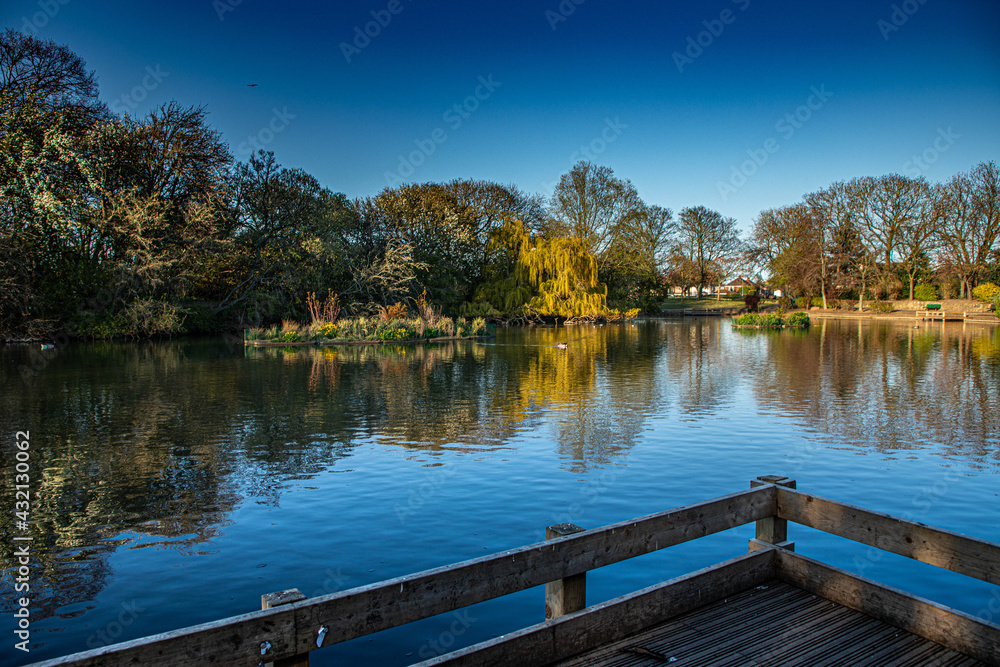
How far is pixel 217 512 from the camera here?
24.0ft

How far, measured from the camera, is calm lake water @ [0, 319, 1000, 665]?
544 cm

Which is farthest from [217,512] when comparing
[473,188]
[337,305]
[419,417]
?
[473,188]

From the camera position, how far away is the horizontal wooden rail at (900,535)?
11.9ft

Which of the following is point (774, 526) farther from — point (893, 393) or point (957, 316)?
point (957, 316)

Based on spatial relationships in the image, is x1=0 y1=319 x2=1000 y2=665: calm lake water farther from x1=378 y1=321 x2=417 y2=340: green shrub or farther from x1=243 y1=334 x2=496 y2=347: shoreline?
x1=378 y1=321 x2=417 y2=340: green shrub

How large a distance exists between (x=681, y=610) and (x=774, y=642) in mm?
549

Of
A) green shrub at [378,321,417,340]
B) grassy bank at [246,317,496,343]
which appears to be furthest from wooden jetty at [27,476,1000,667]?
grassy bank at [246,317,496,343]

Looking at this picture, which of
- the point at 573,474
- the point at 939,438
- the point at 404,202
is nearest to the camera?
the point at 573,474

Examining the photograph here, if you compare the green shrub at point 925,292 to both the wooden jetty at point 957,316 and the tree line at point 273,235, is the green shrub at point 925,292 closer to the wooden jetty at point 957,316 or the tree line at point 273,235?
the tree line at point 273,235

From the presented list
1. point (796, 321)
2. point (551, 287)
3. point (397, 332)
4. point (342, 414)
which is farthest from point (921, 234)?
point (342, 414)

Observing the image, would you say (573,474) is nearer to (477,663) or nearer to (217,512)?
(217,512)

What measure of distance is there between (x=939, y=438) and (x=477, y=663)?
36.2 ft

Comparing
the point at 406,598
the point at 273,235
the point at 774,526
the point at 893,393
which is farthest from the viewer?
the point at 273,235

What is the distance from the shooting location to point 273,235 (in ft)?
129
